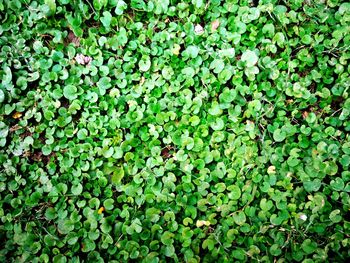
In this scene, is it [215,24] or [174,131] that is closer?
[174,131]

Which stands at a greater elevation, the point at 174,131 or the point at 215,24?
the point at 215,24

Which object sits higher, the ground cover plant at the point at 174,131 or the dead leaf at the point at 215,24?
the dead leaf at the point at 215,24

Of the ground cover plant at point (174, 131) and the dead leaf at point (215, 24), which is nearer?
the ground cover plant at point (174, 131)

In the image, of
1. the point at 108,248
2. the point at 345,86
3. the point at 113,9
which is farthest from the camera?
the point at 113,9

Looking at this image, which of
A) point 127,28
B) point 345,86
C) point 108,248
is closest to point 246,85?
point 345,86

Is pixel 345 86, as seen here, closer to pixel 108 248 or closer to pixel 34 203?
pixel 108 248

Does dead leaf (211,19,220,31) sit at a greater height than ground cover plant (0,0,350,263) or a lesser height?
greater

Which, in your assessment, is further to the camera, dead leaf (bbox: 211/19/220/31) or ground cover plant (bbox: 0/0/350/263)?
dead leaf (bbox: 211/19/220/31)

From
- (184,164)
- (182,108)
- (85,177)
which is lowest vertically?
(85,177)
